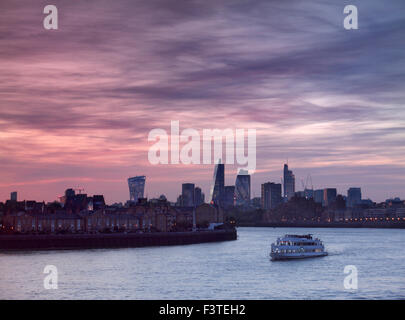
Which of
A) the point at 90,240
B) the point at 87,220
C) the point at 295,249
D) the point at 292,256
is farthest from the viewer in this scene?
the point at 87,220

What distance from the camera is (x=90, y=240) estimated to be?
126875 mm

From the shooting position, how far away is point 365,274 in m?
70.2

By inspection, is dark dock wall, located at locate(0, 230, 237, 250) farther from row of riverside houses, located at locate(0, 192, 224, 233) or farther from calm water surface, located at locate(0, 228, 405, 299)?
calm water surface, located at locate(0, 228, 405, 299)

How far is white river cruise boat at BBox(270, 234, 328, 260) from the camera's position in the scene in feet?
307

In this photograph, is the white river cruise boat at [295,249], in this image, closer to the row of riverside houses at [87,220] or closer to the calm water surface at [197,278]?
the calm water surface at [197,278]

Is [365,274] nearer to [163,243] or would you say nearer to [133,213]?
[163,243]

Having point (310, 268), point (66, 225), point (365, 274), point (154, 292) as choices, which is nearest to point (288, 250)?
point (310, 268)

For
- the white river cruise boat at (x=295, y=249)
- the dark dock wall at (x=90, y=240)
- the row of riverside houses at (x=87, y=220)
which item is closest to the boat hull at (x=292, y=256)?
the white river cruise boat at (x=295, y=249)

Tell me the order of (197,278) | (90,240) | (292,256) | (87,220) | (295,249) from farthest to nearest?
(87,220) < (90,240) < (295,249) < (292,256) < (197,278)

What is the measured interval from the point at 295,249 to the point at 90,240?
48.7 m

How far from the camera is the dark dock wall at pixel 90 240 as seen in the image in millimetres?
119562

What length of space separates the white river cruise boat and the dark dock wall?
41.9 metres

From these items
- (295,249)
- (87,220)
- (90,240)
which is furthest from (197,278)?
(87,220)

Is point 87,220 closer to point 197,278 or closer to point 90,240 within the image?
point 90,240
